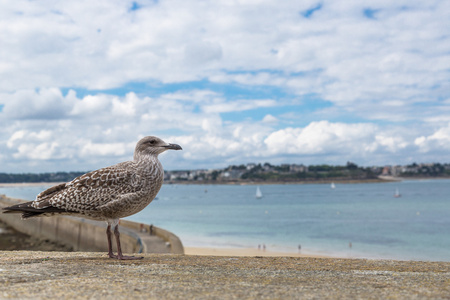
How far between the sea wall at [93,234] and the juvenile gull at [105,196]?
17.1 meters

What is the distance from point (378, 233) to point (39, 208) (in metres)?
64.1

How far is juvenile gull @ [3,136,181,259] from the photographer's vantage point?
7727 mm

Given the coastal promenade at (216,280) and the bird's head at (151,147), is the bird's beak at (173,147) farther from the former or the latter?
the coastal promenade at (216,280)

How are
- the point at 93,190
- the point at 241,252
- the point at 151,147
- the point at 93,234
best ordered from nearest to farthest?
the point at 93,190, the point at 151,147, the point at 93,234, the point at 241,252

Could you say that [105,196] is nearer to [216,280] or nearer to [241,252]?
[216,280]

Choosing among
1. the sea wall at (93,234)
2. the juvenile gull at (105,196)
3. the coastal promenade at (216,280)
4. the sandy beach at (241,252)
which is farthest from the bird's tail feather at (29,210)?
the sandy beach at (241,252)

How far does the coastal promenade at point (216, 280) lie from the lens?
190 inches

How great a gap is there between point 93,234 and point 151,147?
32.6 m

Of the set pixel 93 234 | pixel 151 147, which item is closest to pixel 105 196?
pixel 151 147

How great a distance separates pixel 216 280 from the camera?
5.86 meters

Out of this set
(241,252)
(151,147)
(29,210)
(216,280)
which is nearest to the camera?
(216,280)

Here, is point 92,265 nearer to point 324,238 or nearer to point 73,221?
point 73,221

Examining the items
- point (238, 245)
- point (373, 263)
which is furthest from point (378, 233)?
point (373, 263)

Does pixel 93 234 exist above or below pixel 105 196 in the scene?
below
